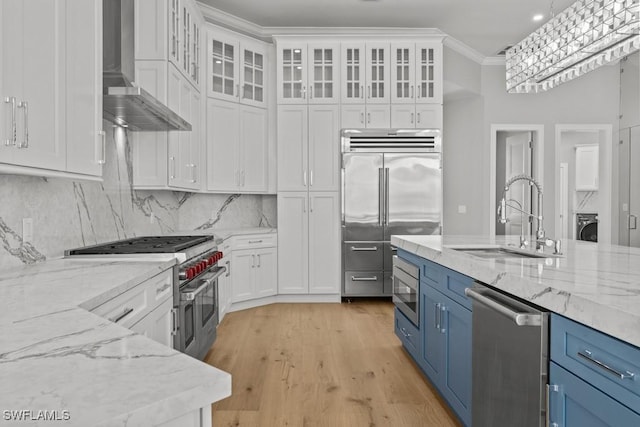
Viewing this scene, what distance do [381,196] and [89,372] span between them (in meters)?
4.62

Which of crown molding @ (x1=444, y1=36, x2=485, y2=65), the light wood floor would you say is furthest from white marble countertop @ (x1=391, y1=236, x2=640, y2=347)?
crown molding @ (x1=444, y1=36, x2=485, y2=65)

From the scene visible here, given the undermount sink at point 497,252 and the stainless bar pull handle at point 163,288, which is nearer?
the stainless bar pull handle at point 163,288

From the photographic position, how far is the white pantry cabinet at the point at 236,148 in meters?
4.89

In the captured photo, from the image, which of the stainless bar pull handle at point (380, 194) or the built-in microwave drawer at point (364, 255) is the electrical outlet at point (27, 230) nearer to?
the built-in microwave drawer at point (364, 255)

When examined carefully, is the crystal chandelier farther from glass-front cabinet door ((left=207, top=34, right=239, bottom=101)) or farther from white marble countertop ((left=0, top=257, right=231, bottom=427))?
glass-front cabinet door ((left=207, top=34, right=239, bottom=101))

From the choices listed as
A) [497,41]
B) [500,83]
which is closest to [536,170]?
[500,83]

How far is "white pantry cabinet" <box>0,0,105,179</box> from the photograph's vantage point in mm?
1531

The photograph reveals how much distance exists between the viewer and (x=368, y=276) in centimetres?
528

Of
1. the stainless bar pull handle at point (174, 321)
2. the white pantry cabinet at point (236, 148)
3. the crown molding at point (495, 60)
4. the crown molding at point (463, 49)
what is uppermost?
the crown molding at point (463, 49)

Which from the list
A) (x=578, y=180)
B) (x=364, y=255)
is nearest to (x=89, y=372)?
(x=364, y=255)

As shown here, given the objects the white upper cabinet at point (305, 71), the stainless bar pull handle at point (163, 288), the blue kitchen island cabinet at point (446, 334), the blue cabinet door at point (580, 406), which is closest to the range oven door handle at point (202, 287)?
the stainless bar pull handle at point (163, 288)

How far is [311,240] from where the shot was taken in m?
5.27

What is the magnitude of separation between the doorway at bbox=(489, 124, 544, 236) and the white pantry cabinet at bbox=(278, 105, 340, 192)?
2312mm

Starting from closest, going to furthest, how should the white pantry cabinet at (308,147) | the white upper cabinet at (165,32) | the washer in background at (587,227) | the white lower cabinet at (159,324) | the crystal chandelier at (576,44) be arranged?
the white lower cabinet at (159,324) < the crystal chandelier at (576,44) < the white upper cabinet at (165,32) < the white pantry cabinet at (308,147) < the washer in background at (587,227)
